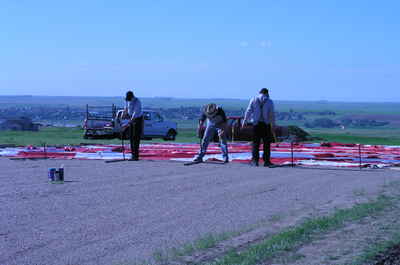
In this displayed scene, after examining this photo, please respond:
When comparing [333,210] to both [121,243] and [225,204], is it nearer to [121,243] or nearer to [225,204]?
[225,204]

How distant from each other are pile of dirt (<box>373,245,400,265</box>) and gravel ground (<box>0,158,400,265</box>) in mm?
2251

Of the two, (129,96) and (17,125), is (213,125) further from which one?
(17,125)

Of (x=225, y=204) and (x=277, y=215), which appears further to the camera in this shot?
(x=225, y=204)

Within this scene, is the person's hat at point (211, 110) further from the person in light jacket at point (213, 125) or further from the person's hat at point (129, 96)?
the person's hat at point (129, 96)

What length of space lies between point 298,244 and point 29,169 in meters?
10.7

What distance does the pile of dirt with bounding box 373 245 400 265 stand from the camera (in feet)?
26.5

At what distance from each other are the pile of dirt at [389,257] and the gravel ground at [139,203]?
2.25 metres

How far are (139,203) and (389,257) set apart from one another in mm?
5053

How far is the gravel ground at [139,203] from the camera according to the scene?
888 centimetres

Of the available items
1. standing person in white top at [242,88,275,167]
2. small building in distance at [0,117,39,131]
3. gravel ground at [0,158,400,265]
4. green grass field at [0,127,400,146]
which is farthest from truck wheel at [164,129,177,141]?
standing person in white top at [242,88,275,167]

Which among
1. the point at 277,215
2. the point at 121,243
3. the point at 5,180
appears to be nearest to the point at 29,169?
the point at 5,180

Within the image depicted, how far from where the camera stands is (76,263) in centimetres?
801

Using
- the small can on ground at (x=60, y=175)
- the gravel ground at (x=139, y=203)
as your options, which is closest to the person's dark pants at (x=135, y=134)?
the gravel ground at (x=139, y=203)

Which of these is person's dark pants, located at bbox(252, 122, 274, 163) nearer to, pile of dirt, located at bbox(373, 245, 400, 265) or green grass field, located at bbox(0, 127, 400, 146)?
pile of dirt, located at bbox(373, 245, 400, 265)
